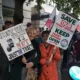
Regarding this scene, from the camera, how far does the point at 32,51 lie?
569cm

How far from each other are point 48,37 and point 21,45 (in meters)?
0.87

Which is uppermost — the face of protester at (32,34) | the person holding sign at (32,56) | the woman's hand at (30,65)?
the face of protester at (32,34)

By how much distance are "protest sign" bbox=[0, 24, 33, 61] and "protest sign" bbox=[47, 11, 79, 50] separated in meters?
0.88

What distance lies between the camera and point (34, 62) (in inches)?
226

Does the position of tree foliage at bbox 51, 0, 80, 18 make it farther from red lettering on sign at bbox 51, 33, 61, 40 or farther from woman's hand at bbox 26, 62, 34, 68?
woman's hand at bbox 26, 62, 34, 68

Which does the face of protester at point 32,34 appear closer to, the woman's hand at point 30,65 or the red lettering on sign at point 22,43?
the red lettering on sign at point 22,43

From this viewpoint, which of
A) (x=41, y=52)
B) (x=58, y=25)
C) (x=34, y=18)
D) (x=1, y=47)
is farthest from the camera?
(x=34, y=18)

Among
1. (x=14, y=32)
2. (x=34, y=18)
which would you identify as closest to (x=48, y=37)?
(x=14, y=32)

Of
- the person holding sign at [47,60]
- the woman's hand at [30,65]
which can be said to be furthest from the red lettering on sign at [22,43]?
the person holding sign at [47,60]

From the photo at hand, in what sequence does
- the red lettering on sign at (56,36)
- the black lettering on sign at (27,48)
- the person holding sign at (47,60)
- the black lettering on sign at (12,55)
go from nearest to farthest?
the black lettering on sign at (12,55), the black lettering on sign at (27,48), the person holding sign at (47,60), the red lettering on sign at (56,36)

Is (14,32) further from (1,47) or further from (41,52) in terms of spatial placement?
(41,52)

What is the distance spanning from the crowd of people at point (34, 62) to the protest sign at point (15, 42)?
0.35 feet

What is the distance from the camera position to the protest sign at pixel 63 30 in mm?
6448

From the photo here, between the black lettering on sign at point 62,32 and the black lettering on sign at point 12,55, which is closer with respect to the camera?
the black lettering on sign at point 12,55
